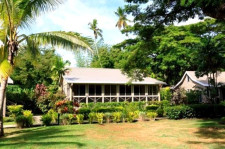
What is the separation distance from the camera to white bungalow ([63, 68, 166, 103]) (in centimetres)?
2490

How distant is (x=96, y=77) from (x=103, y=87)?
1.52 m

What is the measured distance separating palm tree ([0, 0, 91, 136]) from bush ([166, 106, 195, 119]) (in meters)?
10.8

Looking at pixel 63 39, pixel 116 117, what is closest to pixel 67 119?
pixel 116 117

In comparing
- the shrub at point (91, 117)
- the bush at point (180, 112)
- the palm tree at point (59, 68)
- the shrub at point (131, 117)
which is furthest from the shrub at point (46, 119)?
the palm tree at point (59, 68)

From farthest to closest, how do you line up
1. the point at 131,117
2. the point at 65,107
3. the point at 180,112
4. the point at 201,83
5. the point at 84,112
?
the point at 201,83 → the point at 180,112 → the point at 84,112 → the point at 65,107 → the point at 131,117

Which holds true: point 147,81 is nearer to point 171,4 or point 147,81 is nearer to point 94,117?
point 94,117

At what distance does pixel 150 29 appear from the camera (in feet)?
36.2

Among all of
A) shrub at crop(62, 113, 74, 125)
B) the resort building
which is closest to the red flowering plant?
shrub at crop(62, 113, 74, 125)

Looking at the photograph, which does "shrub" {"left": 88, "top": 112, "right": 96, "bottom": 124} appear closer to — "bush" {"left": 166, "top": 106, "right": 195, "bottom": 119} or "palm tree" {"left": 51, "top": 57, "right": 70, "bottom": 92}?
"bush" {"left": 166, "top": 106, "right": 195, "bottom": 119}

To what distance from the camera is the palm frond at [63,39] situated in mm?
10570

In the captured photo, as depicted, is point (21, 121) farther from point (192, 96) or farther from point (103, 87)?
point (192, 96)

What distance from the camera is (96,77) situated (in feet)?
86.9

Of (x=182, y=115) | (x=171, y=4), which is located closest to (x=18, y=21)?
(x=171, y=4)

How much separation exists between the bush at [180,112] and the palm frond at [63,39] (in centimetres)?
1067
